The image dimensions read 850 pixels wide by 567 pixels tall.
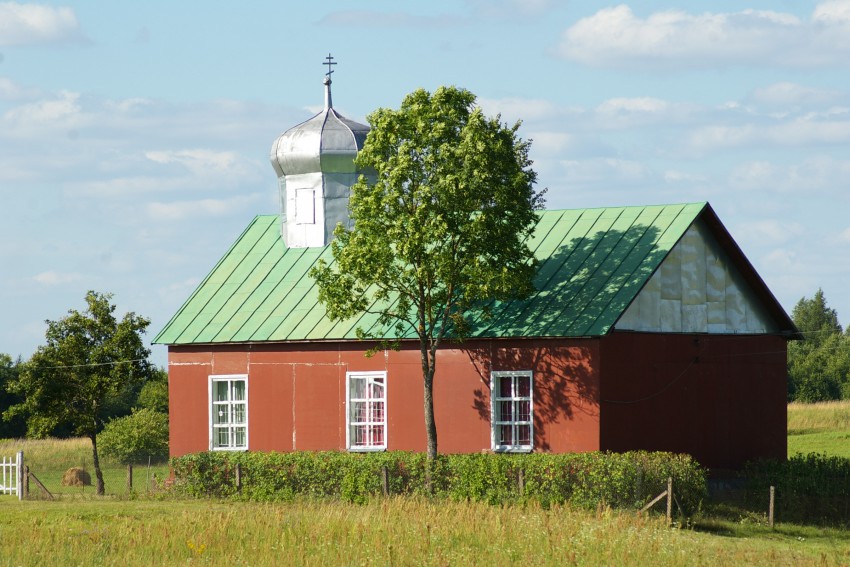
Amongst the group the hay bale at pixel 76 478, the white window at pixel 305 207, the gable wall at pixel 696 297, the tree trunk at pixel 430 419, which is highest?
→ the white window at pixel 305 207

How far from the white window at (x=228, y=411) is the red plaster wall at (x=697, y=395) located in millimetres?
10225

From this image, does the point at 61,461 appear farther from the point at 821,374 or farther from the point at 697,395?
the point at 821,374

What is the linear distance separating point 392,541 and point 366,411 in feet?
42.5

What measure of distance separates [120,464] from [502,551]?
36802 mm

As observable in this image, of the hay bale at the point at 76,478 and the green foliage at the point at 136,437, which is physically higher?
the green foliage at the point at 136,437

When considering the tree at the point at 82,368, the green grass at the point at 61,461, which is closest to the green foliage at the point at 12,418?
the green grass at the point at 61,461

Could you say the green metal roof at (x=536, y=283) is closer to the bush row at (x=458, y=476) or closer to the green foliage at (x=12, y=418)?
the bush row at (x=458, y=476)

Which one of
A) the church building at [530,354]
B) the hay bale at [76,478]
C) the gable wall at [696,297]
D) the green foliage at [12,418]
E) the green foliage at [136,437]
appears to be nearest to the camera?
the church building at [530,354]

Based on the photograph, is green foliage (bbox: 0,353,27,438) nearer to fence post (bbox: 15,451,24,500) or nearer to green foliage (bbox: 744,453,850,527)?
fence post (bbox: 15,451,24,500)

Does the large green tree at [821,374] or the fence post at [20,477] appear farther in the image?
the large green tree at [821,374]

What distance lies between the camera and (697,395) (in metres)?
30.3

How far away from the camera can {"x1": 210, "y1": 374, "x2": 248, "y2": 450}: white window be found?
33.5m

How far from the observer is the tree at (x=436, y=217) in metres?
27.1

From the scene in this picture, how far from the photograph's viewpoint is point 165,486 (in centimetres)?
3288
